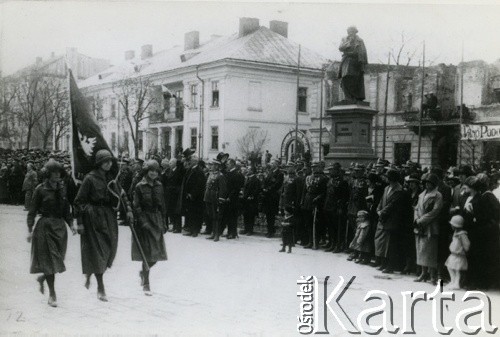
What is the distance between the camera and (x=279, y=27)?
29.6 ft

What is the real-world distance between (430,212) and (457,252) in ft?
2.38

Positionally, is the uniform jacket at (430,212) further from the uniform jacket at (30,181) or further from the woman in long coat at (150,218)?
the uniform jacket at (30,181)

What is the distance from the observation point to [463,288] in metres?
8.30

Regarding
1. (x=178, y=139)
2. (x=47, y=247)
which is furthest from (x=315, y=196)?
(x=178, y=139)

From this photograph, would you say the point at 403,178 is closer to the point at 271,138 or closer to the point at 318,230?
the point at 318,230

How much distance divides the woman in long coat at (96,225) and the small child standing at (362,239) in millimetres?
4355

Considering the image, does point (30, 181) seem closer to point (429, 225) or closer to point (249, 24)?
point (249, 24)

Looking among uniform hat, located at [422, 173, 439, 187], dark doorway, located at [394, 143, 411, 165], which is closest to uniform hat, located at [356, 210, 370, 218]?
uniform hat, located at [422, 173, 439, 187]

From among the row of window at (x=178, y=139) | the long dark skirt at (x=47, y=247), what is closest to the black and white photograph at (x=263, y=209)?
the long dark skirt at (x=47, y=247)

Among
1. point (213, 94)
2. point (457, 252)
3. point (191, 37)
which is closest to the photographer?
point (457, 252)

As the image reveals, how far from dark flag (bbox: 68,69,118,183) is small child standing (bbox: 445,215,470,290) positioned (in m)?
4.45

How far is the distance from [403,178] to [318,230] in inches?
78.9

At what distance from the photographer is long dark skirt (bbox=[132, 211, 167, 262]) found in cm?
816

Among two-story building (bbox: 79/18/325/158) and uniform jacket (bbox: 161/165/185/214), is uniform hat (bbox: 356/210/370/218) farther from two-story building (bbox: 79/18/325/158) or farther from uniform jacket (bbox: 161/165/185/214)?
uniform jacket (bbox: 161/165/185/214)
